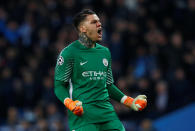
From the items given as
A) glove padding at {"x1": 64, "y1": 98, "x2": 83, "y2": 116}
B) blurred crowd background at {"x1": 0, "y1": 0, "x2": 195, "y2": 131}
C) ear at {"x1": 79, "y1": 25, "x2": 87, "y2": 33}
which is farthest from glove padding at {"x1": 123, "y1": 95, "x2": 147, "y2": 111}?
blurred crowd background at {"x1": 0, "y1": 0, "x2": 195, "y2": 131}

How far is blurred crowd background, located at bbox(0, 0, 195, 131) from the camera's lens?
10.4m

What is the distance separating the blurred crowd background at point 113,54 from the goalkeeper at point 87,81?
4413 millimetres

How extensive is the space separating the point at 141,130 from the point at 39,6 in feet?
19.7

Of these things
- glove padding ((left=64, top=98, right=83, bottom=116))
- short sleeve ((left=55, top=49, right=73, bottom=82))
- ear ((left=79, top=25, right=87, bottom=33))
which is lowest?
glove padding ((left=64, top=98, right=83, bottom=116))

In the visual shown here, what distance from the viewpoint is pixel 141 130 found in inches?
395

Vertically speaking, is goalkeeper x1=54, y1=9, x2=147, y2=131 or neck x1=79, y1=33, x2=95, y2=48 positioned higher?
neck x1=79, y1=33, x2=95, y2=48

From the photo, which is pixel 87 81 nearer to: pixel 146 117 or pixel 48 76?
pixel 146 117

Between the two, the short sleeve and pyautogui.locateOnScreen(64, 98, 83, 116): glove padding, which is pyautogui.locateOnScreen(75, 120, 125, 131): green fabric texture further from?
the short sleeve

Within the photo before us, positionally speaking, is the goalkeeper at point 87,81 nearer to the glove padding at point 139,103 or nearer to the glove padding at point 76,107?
the glove padding at point 139,103

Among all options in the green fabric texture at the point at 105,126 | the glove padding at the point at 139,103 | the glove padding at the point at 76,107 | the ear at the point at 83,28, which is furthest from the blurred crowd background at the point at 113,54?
the glove padding at the point at 76,107

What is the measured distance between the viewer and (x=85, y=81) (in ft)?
18.2

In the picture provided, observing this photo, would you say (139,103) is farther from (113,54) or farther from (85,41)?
(113,54)

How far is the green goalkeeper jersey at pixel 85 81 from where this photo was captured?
18.1 ft

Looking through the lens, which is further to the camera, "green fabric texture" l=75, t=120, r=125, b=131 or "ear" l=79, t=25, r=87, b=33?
"ear" l=79, t=25, r=87, b=33
